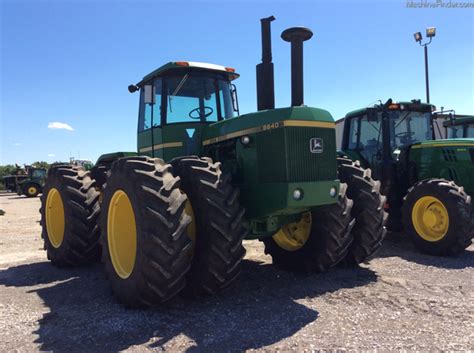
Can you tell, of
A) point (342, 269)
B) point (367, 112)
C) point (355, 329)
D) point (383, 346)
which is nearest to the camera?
point (383, 346)

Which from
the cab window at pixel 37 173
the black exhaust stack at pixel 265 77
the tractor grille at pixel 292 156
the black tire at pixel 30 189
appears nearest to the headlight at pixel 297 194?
the tractor grille at pixel 292 156

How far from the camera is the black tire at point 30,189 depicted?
95.6ft

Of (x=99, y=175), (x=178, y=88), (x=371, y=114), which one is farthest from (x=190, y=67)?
(x=371, y=114)

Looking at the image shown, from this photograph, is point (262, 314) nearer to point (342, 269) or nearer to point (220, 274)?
point (220, 274)

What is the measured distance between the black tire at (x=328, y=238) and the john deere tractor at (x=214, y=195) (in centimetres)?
1

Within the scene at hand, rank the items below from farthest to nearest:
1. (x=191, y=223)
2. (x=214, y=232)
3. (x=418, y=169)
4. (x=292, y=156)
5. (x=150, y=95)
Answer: (x=418, y=169), (x=150, y=95), (x=292, y=156), (x=191, y=223), (x=214, y=232)

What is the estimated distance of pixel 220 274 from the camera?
4.07m

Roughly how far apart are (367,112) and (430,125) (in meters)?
1.90

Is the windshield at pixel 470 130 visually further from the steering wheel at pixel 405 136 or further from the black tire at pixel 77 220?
the black tire at pixel 77 220

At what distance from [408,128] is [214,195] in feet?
20.6

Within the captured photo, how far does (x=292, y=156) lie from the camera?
14.4 feet

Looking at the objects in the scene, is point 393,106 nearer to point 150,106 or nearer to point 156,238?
point 150,106

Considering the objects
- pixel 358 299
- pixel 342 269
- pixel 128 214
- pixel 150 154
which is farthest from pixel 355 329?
pixel 150 154

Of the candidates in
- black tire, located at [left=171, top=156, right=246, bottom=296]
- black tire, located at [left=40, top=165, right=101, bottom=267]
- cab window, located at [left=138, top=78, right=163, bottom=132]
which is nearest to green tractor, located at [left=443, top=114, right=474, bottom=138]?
cab window, located at [left=138, top=78, right=163, bottom=132]
